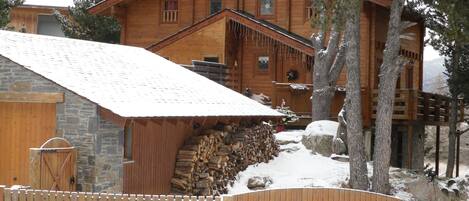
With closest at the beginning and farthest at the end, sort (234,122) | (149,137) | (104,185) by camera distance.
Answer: (104,185)
(149,137)
(234,122)

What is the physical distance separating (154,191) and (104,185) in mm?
2291

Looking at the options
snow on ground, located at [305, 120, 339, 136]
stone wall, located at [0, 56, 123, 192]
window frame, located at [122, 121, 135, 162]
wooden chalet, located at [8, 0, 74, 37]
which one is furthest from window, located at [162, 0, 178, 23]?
stone wall, located at [0, 56, 123, 192]

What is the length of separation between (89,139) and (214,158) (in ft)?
15.2

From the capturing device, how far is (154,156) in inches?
597

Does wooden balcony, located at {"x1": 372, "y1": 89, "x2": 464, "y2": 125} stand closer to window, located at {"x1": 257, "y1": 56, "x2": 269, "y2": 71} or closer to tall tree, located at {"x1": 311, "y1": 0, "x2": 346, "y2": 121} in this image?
tall tree, located at {"x1": 311, "y1": 0, "x2": 346, "y2": 121}

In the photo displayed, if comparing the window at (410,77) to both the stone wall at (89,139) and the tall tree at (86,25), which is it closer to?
the tall tree at (86,25)

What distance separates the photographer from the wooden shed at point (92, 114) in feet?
42.5

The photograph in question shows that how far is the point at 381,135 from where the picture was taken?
1730 cm

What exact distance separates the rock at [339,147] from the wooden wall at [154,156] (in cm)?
558

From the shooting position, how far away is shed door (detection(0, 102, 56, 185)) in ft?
44.1

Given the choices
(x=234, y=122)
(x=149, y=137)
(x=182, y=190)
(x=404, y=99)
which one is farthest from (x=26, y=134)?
(x=404, y=99)

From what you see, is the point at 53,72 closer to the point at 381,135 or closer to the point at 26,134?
the point at 26,134

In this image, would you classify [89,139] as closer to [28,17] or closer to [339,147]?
[339,147]

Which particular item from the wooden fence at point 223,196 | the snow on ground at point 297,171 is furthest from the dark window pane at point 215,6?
the wooden fence at point 223,196
